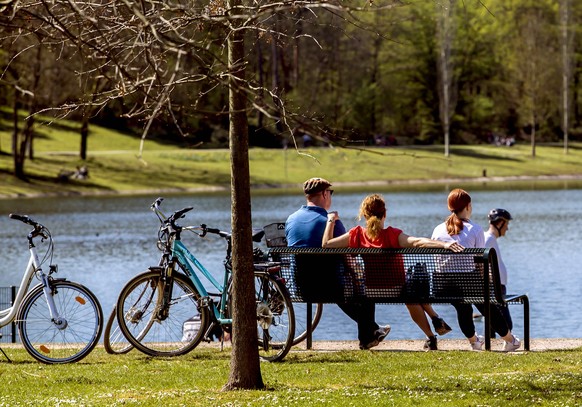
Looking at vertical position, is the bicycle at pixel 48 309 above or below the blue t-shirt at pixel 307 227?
below

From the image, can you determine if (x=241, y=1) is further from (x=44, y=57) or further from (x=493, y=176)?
(x=493, y=176)

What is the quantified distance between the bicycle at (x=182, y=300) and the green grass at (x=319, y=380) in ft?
0.68

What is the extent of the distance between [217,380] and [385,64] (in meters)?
83.3

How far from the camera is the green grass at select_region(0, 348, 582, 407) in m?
7.41

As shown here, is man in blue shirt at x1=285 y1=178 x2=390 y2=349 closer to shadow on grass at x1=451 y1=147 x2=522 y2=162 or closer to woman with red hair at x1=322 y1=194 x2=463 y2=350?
woman with red hair at x1=322 y1=194 x2=463 y2=350

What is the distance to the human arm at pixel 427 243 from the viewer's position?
9.75 m

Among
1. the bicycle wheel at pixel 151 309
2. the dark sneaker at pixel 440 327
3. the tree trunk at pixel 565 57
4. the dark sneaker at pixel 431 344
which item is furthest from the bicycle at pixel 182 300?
the tree trunk at pixel 565 57

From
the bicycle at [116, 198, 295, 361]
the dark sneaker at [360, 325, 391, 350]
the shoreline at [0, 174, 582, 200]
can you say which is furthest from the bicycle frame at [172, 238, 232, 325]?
the shoreline at [0, 174, 582, 200]

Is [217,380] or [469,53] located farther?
[469,53]

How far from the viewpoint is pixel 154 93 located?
8.74 m

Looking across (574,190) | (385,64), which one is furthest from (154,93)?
(385,64)

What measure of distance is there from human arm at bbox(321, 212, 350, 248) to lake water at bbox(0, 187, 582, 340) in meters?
4.33

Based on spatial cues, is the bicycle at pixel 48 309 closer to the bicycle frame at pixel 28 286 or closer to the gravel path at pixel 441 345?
the bicycle frame at pixel 28 286

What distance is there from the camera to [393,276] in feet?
32.9
